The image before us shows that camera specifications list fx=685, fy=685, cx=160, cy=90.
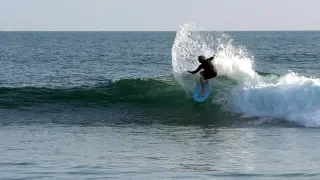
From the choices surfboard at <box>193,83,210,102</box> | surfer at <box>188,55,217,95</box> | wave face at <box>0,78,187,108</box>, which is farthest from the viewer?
wave face at <box>0,78,187,108</box>

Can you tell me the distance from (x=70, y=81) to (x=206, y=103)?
10.3 meters

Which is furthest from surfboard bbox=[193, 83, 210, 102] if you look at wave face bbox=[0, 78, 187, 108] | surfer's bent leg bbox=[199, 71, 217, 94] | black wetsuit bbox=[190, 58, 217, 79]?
black wetsuit bbox=[190, 58, 217, 79]

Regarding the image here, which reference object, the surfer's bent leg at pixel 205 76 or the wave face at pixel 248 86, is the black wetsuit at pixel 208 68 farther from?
the wave face at pixel 248 86

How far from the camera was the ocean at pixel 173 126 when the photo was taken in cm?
1123

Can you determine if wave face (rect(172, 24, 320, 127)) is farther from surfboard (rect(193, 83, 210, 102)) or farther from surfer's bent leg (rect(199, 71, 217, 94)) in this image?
surfer's bent leg (rect(199, 71, 217, 94))

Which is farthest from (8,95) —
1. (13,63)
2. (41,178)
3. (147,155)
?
(13,63)

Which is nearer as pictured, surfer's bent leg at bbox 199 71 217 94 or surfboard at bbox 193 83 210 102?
surfer's bent leg at bbox 199 71 217 94

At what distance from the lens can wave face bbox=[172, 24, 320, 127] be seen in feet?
61.0

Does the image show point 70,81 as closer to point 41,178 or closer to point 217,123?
point 217,123

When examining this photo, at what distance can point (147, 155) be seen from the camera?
1255cm

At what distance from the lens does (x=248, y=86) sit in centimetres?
2078

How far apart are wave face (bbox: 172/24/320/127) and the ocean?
Result: 0.11 ft

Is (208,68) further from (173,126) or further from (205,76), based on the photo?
(173,126)

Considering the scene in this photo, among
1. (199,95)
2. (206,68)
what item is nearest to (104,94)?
(199,95)
